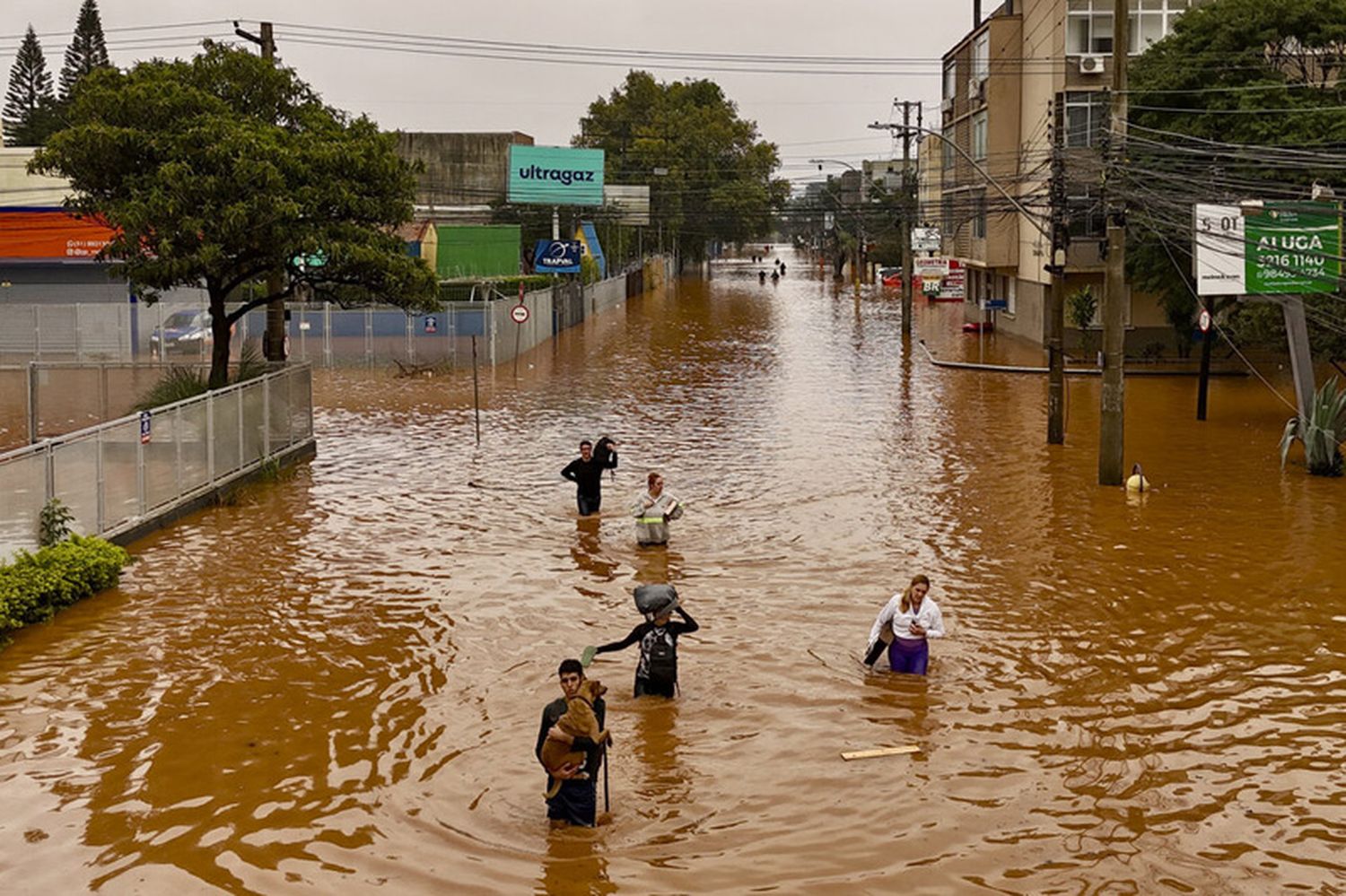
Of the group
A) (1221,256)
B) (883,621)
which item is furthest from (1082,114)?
(883,621)

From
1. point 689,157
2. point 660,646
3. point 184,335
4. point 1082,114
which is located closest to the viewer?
point 660,646

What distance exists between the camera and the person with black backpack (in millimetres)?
13281

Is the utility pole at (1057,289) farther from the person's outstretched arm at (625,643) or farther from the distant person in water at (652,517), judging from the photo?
the person's outstretched arm at (625,643)

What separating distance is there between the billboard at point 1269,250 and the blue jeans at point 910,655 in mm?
15455

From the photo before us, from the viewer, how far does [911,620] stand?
14.1m

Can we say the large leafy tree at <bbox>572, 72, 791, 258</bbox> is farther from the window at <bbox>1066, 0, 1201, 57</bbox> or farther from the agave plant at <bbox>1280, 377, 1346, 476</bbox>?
the agave plant at <bbox>1280, 377, 1346, 476</bbox>

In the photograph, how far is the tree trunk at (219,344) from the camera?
2775 cm

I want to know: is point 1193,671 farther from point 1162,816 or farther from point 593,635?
point 593,635

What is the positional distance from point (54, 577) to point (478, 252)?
189 ft

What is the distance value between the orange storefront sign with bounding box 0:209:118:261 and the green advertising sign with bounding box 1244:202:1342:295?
164 feet

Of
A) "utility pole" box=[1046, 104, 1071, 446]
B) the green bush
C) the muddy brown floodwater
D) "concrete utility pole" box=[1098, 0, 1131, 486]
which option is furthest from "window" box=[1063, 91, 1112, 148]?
the green bush

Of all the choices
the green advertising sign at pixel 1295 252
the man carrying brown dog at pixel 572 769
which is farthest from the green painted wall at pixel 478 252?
the man carrying brown dog at pixel 572 769

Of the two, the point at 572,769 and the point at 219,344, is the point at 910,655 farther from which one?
the point at 219,344

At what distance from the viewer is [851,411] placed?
1421 inches
